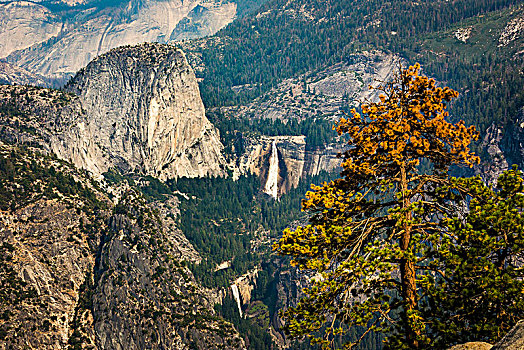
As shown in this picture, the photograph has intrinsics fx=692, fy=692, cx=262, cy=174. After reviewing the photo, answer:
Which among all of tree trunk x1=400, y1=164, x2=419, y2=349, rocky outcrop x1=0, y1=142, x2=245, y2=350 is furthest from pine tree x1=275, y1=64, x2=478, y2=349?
rocky outcrop x1=0, y1=142, x2=245, y2=350

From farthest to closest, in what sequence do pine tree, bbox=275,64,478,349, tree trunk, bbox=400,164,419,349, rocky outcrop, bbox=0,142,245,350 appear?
1. rocky outcrop, bbox=0,142,245,350
2. pine tree, bbox=275,64,478,349
3. tree trunk, bbox=400,164,419,349

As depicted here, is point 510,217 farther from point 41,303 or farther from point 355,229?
point 41,303

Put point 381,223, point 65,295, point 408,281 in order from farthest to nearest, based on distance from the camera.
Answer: point 65,295, point 381,223, point 408,281

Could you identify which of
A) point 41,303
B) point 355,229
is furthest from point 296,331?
point 41,303

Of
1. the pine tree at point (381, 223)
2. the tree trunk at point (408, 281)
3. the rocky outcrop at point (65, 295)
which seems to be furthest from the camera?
the rocky outcrop at point (65, 295)

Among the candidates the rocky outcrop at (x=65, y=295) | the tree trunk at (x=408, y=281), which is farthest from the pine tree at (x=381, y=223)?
the rocky outcrop at (x=65, y=295)

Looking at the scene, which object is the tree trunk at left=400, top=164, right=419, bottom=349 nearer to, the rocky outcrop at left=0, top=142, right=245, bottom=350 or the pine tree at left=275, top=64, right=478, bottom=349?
the pine tree at left=275, top=64, right=478, bottom=349

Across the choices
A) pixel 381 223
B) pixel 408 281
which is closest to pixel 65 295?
pixel 381 223

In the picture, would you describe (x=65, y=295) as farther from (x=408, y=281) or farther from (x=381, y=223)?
(x=408, y=281)

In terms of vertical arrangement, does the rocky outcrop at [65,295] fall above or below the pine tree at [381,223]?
below

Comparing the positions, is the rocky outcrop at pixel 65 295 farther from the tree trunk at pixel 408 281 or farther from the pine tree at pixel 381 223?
the tree trunk at pixel 408 281

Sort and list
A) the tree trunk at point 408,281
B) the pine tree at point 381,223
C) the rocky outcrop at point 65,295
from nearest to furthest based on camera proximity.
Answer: the tree trunk at point 408,281, the pine tree at point 381,223, the rocky outcrop at point 65,295
